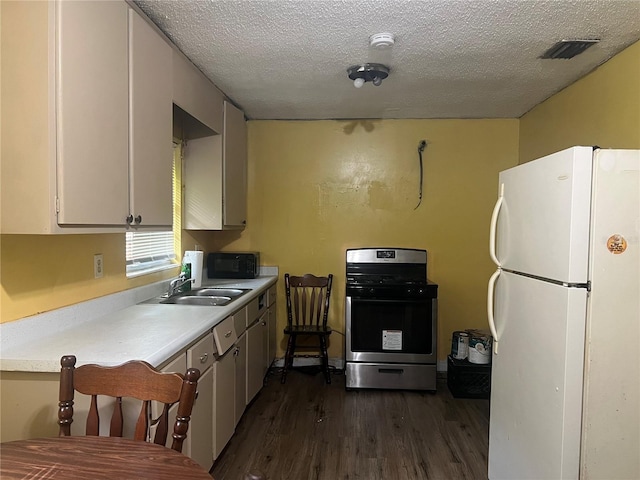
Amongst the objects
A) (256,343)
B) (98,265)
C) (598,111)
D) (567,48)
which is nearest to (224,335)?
(98,265)

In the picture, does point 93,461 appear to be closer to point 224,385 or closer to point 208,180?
point 224,385

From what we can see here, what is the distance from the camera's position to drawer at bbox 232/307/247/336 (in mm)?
2479

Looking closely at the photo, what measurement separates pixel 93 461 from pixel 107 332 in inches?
32.8

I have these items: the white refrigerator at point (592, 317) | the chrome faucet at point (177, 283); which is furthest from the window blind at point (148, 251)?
the white refrigerator at point (592, 317)

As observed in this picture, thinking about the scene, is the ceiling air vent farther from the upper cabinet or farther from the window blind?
the window blind

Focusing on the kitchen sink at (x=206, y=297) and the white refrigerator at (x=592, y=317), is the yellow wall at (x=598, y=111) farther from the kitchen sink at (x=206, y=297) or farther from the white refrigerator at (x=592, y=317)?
the kitchen sink at (x=206, y=297)

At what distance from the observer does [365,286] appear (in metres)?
3.38

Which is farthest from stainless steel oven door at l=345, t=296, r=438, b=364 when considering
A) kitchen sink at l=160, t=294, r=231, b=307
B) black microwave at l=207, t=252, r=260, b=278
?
kitchen sink at l=160, t=294, r=231, b=307

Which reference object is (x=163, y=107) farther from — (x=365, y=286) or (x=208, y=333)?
(x=365, y=286)

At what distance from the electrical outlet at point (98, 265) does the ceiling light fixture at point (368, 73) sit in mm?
1744

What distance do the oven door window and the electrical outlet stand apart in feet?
6.26

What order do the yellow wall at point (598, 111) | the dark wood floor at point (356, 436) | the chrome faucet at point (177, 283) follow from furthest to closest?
the chrome faucet at point (177, 283) < the dark wood floor at point (356, 436) < the yellow wall at point (598, 111)

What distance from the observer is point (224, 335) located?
88.4 inches

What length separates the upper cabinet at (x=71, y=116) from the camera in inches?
51.7
